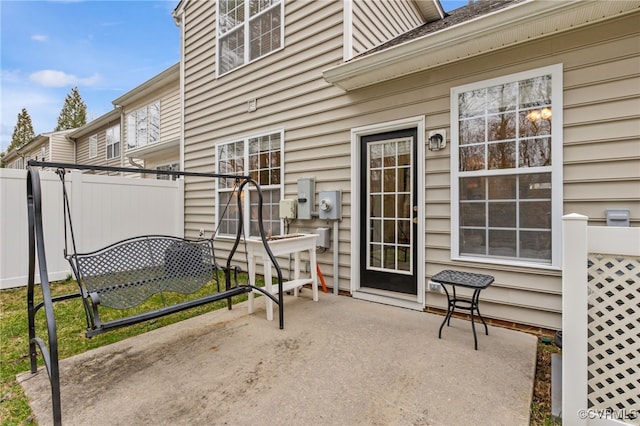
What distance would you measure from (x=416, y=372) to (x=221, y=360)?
151cm

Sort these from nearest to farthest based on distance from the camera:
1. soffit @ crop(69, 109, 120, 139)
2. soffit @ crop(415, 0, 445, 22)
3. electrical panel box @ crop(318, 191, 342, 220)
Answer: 1. electrical panel box @ crop(318, 191, 342, 220)
2. soffit @ crop(415, 0, 445, 22)
3. soffit @ crop(69, 109, 120, 139)

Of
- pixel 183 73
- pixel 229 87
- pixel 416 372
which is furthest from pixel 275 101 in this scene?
pixel 416 372

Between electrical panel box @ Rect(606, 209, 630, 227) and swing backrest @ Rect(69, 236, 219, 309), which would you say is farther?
electrical panel box @ Rect(606, 209, 630, 227)

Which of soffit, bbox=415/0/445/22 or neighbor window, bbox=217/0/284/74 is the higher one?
soffit, bbox=415/0/445/22

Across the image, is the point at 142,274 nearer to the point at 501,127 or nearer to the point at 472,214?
the point at 472,214

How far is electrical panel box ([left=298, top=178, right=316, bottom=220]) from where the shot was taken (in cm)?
438

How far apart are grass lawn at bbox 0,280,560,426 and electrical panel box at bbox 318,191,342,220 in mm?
1629

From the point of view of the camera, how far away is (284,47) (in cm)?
480

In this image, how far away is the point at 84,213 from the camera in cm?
528

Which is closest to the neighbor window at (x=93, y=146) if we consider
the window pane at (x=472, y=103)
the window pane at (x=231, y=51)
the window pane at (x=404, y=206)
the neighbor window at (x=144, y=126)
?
the neighbor window at (x=144, y=126)

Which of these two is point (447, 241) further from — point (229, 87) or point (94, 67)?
point (94, 67)

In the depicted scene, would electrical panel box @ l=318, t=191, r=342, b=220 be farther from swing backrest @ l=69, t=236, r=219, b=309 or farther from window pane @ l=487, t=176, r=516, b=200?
window pane @ l=487, t=176, r=516, b=200

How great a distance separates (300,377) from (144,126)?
10.4m

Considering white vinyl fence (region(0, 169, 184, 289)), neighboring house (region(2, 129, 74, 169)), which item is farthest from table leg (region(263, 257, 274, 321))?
neighboring house (region(2, 129, 74, 169))
